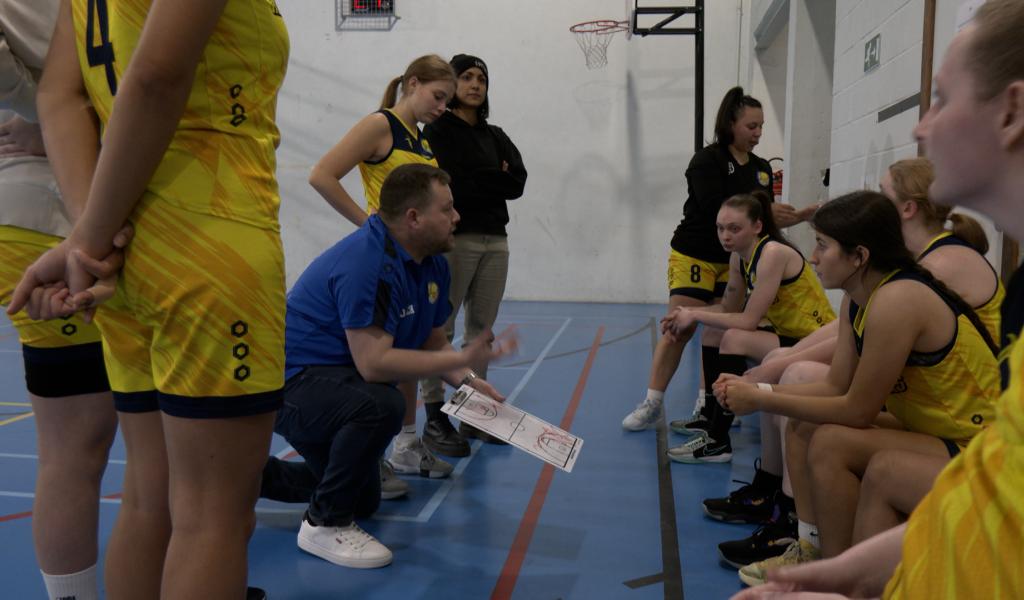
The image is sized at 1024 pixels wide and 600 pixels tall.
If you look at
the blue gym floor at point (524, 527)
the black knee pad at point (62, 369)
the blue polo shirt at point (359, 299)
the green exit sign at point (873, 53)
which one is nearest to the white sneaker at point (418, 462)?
the blue gym floor at point (524, 527)

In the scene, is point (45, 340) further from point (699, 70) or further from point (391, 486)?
A: point (699, 70)

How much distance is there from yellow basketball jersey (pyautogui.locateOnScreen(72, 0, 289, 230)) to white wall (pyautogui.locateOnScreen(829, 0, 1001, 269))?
94.2 inches

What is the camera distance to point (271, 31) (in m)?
1.22

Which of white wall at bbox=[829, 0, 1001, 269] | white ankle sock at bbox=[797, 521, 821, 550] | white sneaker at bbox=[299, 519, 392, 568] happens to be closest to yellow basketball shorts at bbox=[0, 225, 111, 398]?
white sneaker at bbox=[299, 519, 392, 568]

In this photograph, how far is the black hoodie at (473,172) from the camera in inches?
144

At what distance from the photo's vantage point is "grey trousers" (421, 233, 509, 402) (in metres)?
3.63

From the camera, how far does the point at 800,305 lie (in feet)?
10.7

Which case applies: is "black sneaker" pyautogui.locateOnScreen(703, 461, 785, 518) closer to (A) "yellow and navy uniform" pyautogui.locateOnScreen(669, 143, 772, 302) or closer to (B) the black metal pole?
(A) "yellow and navy uniform" pyautogui.locateOnScreen(669, 143, 772, 302)

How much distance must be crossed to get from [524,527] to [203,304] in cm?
181

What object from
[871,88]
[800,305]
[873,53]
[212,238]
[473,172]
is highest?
[873,53]

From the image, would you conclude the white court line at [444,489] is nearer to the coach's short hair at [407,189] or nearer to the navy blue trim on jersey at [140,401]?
the coach's short hair at [407,189]

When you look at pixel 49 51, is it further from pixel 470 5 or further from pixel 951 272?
pixel 470 5

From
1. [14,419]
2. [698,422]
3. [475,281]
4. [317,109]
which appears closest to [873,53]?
[698,422]

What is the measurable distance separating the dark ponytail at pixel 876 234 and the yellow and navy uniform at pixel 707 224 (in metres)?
1.84
